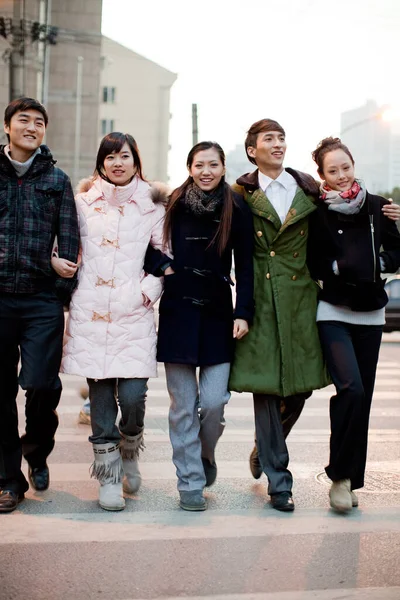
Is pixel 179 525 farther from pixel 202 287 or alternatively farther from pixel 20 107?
pixel 20 107

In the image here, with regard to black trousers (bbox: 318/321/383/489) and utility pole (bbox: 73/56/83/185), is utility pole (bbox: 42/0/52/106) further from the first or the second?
black trousers (bbox: 318/321/383/489)

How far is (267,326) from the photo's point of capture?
5.54 meters

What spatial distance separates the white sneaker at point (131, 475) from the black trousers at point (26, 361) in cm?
54

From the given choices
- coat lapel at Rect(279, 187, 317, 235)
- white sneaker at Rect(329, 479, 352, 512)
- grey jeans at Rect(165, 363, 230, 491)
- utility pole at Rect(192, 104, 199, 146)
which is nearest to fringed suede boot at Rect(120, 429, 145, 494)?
grey jeans at Rect(165, 363, 230, 491)

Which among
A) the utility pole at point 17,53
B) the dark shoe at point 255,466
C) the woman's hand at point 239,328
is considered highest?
the utility pole at point 17,53

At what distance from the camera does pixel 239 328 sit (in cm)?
541

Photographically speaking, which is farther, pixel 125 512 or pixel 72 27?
pixel 72 27

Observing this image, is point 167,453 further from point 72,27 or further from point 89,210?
point 72,27

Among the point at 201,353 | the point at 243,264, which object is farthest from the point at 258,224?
the point at 201,353

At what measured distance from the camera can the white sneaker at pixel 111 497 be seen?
17.5ft

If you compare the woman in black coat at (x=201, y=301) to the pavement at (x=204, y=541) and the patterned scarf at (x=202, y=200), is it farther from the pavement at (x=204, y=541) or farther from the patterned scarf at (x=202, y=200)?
the pavement at (x=204, y=541)

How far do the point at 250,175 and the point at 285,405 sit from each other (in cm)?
131

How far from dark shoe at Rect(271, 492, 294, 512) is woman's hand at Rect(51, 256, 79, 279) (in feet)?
5.24

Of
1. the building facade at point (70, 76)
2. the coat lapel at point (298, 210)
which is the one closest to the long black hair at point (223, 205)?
the coat lapel at point (298, 210)
